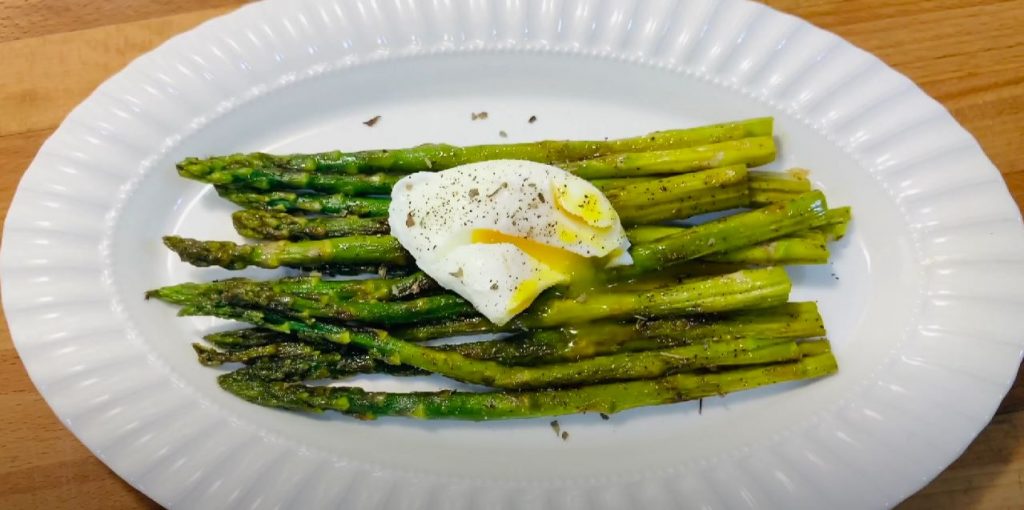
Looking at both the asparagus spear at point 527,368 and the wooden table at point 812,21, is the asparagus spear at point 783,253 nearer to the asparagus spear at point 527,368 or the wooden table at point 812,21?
the asparagus spear at point 527,368

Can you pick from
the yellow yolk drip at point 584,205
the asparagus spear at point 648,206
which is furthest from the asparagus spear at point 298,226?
the yellow yolk drip at point 584,205

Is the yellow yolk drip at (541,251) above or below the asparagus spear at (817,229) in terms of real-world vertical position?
below

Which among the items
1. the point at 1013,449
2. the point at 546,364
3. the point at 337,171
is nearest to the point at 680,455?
the point at 546,364

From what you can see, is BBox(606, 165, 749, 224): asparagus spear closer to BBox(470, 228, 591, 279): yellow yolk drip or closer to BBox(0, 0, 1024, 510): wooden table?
BBox(470, 228, 591, 279): yellow yolk drip

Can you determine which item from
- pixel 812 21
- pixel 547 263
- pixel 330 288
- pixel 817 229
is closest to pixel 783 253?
pixel 817 229

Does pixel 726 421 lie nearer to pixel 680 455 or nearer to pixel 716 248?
pixel 680 455

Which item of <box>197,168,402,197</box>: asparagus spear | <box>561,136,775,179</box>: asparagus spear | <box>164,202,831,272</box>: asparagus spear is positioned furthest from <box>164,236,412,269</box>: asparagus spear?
<box>561,136,775,179</box>: asparagus spear

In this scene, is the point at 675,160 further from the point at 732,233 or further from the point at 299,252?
the point at 299,252
